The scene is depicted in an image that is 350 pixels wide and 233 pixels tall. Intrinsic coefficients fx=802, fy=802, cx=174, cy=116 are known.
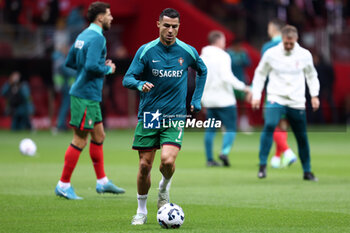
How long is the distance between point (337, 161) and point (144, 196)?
9110 millimetres

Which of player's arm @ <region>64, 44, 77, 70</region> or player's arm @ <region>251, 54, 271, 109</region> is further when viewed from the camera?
player's arm @ <region>251, 54, 271, 109</region>

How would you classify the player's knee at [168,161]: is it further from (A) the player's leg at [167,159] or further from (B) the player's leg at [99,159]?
(B) the player's leg at [99,159]

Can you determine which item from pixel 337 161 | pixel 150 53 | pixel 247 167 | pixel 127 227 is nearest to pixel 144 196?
pixel 127 227

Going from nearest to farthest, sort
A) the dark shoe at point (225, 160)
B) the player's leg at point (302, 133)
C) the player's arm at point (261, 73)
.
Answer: the player's leg at point (302, 133)
the player's arm at point (261, 73)
the dark shoe at point (225, 160)

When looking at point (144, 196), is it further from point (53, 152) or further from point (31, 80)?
point (31, 80)

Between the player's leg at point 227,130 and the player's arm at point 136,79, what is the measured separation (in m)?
7.42

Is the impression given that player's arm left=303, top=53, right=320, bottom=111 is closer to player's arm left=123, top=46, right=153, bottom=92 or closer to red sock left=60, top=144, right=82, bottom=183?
red sock left=60, top=144, right=82, bottom=183

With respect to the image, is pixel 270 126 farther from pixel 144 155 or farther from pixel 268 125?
pixel 144 155

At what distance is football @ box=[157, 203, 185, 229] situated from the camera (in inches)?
324

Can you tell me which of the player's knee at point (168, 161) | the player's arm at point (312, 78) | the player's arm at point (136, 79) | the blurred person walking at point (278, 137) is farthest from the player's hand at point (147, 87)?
the blurred person walking at point (278, 137)

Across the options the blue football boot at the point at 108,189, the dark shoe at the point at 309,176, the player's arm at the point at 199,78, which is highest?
the player's arm at the point at 199,78

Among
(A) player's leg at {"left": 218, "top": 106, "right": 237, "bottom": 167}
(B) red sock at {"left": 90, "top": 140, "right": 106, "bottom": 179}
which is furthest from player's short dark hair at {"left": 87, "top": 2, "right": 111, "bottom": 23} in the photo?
(A) player's leg at {"left": 218, "top": 106, "right": 237, "bottom": 167}

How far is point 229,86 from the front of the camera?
54.2 feet

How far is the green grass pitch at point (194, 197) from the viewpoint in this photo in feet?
28.3
